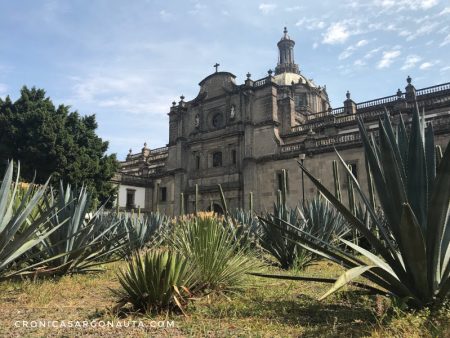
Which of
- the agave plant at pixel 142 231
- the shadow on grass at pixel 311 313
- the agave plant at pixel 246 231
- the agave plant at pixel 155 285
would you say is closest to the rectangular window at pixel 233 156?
the agave plant at pixel 246 231

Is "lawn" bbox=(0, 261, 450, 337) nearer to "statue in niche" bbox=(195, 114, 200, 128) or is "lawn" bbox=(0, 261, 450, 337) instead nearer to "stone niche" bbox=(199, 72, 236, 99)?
"stone niche" bbox=(199, 72, 236, 99)

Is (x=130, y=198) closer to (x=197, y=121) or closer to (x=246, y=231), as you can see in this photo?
(x=197, y=121)

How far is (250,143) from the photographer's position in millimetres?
27016

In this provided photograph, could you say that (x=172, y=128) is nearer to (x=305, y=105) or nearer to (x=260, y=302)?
(x=305, y=105)

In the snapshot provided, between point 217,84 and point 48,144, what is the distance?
13.9 metres

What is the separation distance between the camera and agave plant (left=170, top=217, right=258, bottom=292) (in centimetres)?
459

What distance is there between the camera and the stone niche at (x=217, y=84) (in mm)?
29125

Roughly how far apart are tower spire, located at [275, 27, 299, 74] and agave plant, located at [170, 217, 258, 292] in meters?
46.4

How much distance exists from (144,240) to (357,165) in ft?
50.9

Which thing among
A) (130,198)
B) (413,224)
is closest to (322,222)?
(413,224)

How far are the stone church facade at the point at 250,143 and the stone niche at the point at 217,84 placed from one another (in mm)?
77

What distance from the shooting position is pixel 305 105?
4075 cm

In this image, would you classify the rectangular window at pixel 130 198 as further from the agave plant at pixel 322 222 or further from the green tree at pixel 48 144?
the agave plant at pixel 322 222

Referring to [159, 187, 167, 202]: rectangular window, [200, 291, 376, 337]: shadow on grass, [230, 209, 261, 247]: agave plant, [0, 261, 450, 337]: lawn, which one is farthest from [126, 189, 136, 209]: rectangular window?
[200, 291, 376, 337]: shadow on grass
